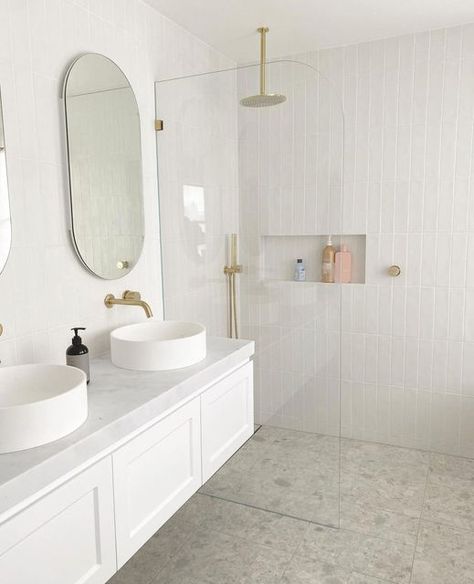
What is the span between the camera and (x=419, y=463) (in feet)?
9.80

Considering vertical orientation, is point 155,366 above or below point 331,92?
below

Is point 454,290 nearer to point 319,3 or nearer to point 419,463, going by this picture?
point 419,463

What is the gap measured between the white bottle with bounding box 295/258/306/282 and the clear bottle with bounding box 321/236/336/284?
10 cm

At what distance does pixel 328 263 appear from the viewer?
8.16 feet

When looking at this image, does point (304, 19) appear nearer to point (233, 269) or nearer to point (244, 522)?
point (233, 269)

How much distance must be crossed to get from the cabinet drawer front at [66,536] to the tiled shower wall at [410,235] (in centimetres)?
137

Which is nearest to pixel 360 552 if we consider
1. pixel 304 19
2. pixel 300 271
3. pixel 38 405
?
pixel 300 271

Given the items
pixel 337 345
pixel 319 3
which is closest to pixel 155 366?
pixel 337 345

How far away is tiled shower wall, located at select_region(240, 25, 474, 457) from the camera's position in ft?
9.23

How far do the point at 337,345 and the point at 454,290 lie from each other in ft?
2.94

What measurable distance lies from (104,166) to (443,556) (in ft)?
7.14

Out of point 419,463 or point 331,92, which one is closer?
point 331,92

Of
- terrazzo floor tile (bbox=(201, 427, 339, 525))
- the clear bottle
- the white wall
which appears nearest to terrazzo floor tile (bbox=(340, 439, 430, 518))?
terrazzo floor tile (bbox=(201, 427, 339, 525))

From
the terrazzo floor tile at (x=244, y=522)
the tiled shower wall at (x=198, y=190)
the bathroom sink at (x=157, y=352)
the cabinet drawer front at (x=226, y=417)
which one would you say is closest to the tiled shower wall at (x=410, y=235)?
the cabinet drawer front at (x=226, y=417)
